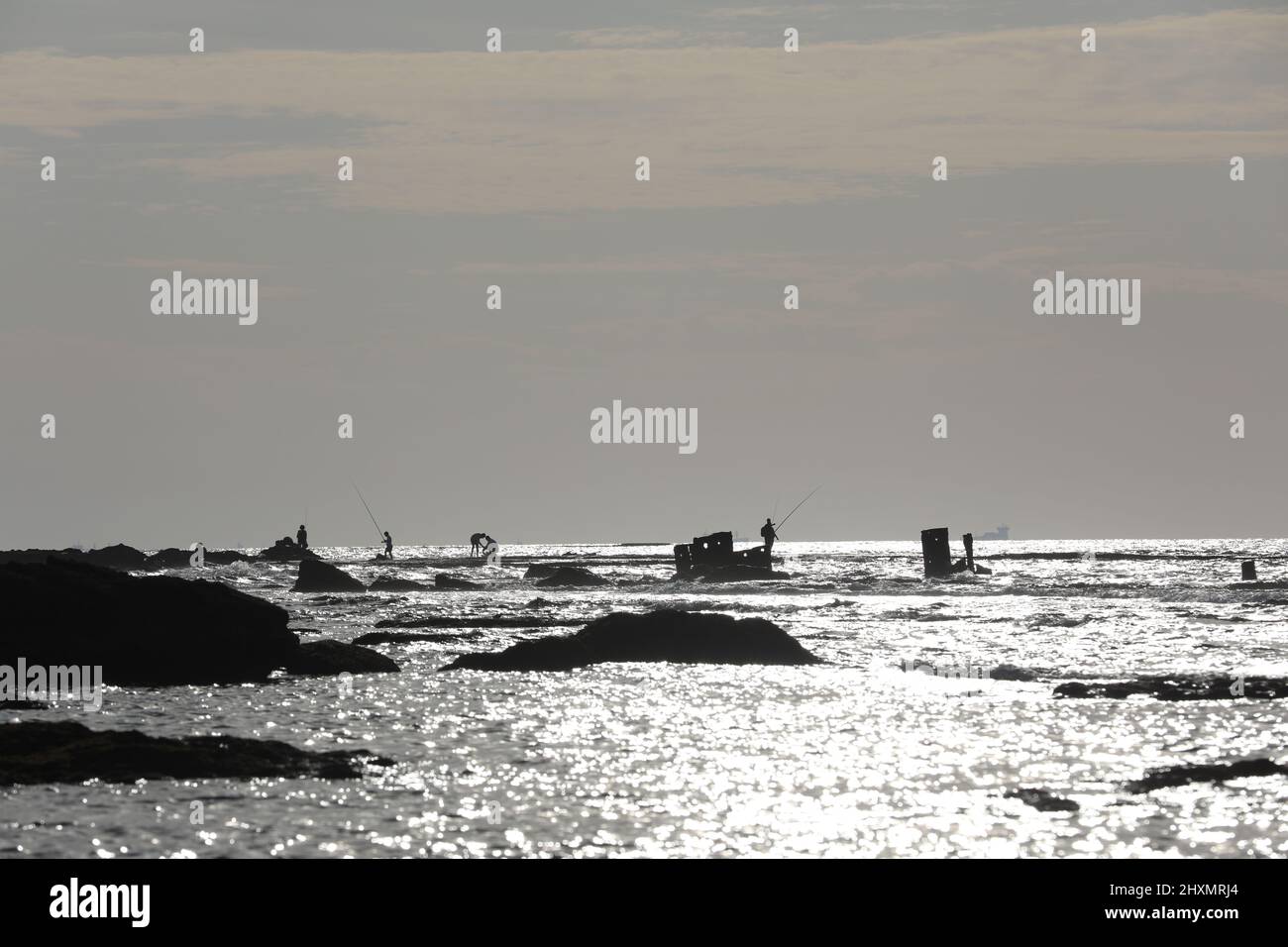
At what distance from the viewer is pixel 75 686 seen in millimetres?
22766

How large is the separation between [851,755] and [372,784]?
5.53 metres

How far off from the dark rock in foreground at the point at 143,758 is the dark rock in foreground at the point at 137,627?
7.45 meters

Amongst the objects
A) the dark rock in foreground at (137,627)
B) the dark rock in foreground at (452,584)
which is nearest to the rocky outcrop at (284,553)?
the dark rock in foreground at (452,584)

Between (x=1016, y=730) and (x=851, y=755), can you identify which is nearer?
(x=851, y=755)

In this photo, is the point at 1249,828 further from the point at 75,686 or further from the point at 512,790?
the point at 75,686

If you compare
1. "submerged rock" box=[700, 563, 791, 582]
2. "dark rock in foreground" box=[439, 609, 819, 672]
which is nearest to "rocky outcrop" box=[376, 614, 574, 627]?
"dark rock in foreground" box=[439, 609, 819, 672]

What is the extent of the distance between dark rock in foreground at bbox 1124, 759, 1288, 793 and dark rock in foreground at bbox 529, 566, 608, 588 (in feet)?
189

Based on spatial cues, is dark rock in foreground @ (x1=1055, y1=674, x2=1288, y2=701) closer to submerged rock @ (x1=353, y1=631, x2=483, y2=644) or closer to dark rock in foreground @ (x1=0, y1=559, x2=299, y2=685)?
dark rock in foreground @ (x1=0, y1=559, x2=299, y2=685)

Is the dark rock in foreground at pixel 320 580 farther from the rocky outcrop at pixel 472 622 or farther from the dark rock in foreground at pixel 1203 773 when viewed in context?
the dark rock in foreground at pixel 1203 773

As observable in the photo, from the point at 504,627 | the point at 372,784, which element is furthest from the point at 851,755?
the point at 504,627

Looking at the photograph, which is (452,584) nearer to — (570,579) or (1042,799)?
(570,579)

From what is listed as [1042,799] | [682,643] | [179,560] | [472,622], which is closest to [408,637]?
[472,622]

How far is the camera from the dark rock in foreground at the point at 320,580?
61.0 m
